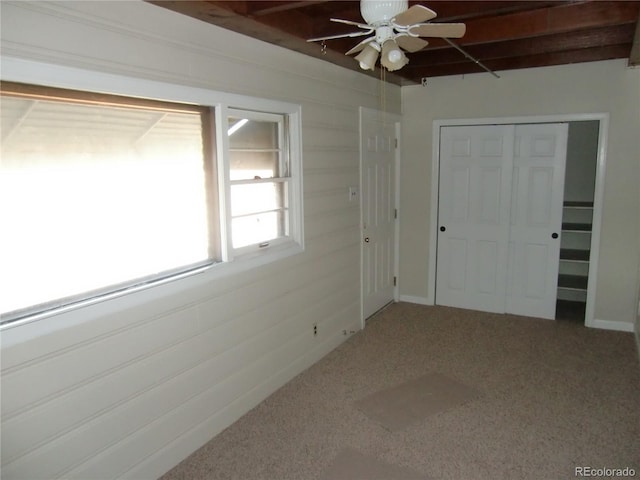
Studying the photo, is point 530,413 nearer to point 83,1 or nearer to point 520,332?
point 520,332

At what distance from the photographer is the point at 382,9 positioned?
6.79 ft

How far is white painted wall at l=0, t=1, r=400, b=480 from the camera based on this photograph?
1.91 metres

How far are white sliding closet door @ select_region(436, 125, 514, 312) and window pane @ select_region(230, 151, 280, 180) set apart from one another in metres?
2.39

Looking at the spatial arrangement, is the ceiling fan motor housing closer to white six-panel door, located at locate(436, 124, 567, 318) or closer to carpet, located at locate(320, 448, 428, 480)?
carpet, located at locate(320, 448, 428, 480)

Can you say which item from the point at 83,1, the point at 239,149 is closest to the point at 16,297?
the point at 83,1

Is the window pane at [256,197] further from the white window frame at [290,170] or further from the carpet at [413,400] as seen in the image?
the carpet at [413,400]

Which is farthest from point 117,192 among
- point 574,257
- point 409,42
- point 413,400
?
point 574,257

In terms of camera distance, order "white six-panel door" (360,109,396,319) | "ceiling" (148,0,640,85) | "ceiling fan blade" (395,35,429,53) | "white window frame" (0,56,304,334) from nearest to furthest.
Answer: "white window frame" (0,56,304,334), "ceiling fan blade" (395,35,429,53), "ceiling" (148,0,640,85), "white six-panel door" (360,109,396,319)

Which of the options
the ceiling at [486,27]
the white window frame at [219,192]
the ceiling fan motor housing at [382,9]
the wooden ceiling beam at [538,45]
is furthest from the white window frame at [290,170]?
the wooden ceiling beam at [538,45]

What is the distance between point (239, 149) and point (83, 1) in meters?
1.24

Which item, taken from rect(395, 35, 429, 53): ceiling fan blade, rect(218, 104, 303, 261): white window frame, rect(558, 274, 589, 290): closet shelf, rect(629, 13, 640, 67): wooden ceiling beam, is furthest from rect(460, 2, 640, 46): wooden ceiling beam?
rect(558, 274, 589, 290): closet shelf

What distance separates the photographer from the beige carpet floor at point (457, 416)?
2.59 m

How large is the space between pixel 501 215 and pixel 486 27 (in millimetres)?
2165

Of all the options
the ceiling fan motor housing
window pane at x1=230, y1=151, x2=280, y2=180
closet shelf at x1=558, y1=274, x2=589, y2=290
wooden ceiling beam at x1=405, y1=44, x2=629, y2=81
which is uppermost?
wooden ceiling beam at x1=405, y1=44, x2=629, y2=81
